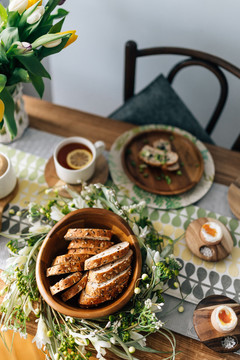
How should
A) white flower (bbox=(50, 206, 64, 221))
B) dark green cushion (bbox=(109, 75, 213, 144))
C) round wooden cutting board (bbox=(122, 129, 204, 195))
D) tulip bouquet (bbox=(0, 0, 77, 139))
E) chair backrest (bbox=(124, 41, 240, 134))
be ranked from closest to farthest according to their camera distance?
1. tulip bouquet (bbox=(0, 0, 77, 139))
2. white flower (bbox=(50, 206, 64, 221))
3. round wooden cutting board (bbox=(122, 129, 204, 195))
4. chair backrest (bbox=(124, 41, 240, 134))
5. dark green cushion (bbox=(109, 75, 213, 144))

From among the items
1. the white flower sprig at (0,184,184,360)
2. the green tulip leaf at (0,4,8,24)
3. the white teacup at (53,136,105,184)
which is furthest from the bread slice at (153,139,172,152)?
the green tulip leaf at (0,4,8,24)

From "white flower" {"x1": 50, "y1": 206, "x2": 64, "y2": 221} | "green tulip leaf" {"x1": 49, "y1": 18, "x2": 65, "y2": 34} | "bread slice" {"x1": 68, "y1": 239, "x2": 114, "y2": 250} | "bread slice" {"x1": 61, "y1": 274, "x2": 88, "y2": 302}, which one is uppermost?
→ "green tulip leaf" {"x1": 49, "y1": 18, "x2": 65, "y2": 34}

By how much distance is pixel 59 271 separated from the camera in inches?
37.6

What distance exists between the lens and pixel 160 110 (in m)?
1.58

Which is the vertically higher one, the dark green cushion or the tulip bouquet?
the tulip bouquet

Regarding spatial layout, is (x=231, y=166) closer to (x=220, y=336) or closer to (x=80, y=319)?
(x=220, y=336)

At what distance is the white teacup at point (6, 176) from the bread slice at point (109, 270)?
0.46 m

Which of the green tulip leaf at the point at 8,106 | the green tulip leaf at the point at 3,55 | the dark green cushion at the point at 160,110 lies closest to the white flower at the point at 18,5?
the green tulip leaf at the point at 3,55

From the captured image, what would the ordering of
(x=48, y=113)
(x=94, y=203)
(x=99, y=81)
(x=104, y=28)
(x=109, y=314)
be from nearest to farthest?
(x=109, y=314) < (x=94, y=203) < (x=48, y=113) < (x=104, y=28) < (x=99, y=81)

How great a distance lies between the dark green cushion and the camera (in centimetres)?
157

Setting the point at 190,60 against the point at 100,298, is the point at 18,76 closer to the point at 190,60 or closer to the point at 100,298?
the point at 100,298

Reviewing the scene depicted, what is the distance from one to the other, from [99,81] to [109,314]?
5.12ft

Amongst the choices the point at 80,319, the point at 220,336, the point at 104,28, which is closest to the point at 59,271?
the point at 80,319

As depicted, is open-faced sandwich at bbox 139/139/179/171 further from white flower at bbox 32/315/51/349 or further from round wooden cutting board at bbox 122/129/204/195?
white flower at bbox 32/315/51/349
